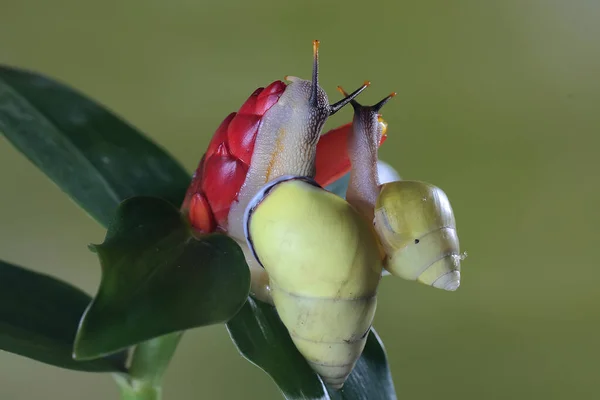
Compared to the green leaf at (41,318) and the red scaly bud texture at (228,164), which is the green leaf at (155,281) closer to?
the red scaly bud texture at (228,164)

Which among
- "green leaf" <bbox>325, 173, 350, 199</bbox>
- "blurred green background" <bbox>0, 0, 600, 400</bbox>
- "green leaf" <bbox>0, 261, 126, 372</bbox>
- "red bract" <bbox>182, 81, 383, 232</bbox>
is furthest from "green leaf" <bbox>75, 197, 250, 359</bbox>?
"blurred green background" <bbox>0, 0, 600, 400</bbox>

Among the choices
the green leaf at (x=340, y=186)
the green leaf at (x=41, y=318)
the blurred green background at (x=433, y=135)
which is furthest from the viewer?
the blurred green background at (x=433, y=135)

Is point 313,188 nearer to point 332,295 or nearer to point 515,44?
point 332,295

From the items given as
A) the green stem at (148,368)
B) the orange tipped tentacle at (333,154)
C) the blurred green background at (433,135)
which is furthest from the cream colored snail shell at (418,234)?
the blurred green background at (433,135)

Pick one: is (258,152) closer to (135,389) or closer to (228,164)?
(228,164)

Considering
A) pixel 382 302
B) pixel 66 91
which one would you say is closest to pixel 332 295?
pixel 66 91

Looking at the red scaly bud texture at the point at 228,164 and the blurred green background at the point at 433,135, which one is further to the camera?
the blurred green background at the point at 433,135

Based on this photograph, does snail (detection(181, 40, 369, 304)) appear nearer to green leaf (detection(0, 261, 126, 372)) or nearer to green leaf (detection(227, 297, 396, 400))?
green leaf (detection(227, 297, 396, 400))
